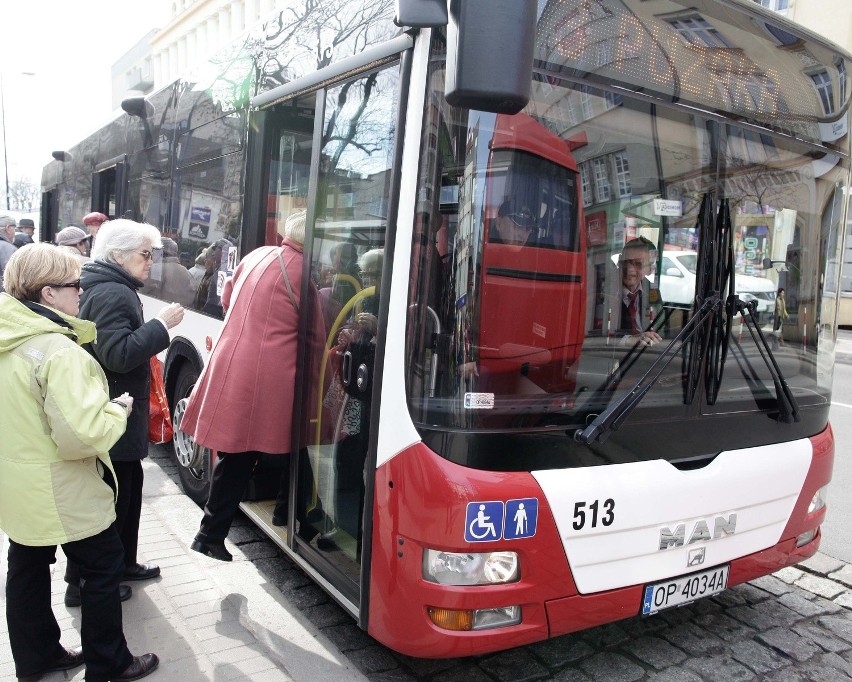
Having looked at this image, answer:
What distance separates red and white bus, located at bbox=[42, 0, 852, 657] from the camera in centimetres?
258

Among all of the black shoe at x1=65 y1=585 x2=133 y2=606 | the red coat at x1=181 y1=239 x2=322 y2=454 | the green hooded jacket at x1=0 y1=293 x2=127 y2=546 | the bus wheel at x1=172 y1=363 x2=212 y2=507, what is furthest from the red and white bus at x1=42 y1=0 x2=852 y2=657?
the bus wheel at x1=172 y1=363 x2=212 y2=507

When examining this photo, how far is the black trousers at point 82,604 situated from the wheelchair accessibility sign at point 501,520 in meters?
1.42

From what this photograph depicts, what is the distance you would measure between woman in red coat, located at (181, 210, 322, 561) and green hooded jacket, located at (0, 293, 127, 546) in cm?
75

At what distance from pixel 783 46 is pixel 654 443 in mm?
1761

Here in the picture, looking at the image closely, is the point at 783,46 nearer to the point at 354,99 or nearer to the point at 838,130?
the point at 838,130

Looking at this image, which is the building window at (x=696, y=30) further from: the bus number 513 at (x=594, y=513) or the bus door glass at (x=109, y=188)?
the bus door glass at (x=109, y=188)

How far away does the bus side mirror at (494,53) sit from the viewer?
84.5 inches

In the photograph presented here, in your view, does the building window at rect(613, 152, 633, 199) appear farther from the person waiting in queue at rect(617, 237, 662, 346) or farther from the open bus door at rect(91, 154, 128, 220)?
the open bus door at rect(91, 154, 128, 220)

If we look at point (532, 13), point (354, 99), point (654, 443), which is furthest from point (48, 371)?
point (654, 443)

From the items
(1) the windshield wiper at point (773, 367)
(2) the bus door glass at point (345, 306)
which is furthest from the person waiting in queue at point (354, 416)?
(1) the windshield wiper at point (773, 367)

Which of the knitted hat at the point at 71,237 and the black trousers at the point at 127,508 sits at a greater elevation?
the knitted hat at the point at 71,237

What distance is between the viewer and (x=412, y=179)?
265cm

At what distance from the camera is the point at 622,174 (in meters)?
2.87

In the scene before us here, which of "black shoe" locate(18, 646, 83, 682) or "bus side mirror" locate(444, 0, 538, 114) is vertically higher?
"bus side mirror" locate(444, 0, 538, 114)
